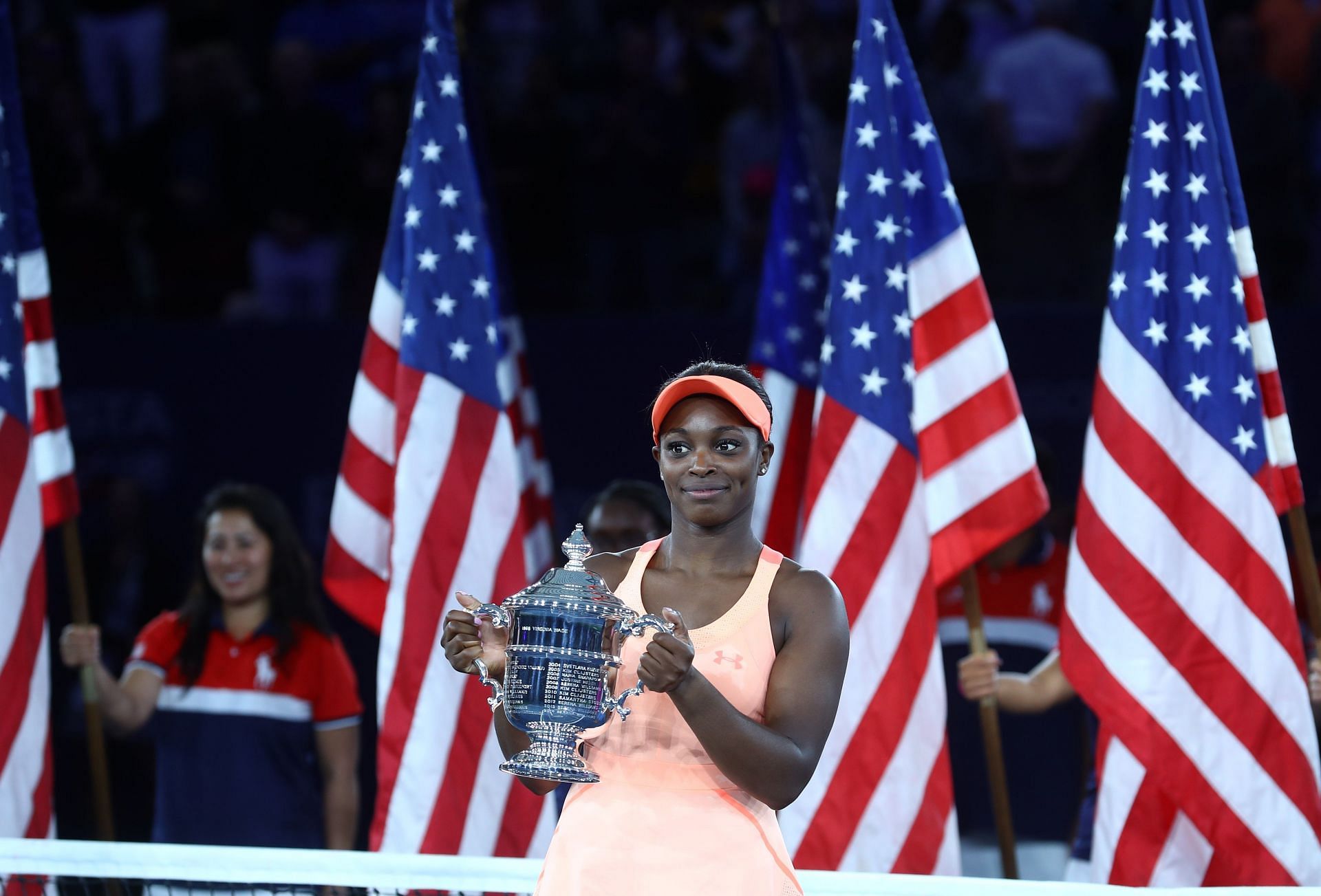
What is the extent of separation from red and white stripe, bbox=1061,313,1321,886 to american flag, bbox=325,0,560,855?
65.8 inches

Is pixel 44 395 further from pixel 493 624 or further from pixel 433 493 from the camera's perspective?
pixel 493 624

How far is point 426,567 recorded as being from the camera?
5.23m

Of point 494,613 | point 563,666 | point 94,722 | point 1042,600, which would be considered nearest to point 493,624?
point 494,613

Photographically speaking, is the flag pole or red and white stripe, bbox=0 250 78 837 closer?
red and white stripe, bbox=0 250 78 837

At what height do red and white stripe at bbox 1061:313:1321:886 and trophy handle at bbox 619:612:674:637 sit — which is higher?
trophy handle at bbox 619:612:674:637

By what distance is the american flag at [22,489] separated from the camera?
5.12 m

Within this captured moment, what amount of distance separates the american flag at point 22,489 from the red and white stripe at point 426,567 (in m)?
0.91

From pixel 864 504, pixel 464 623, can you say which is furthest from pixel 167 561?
pixel 464 623

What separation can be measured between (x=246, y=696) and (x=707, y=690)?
3.05 metres

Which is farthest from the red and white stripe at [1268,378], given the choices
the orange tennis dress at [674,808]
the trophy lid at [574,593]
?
the trophy lid at [574,593]

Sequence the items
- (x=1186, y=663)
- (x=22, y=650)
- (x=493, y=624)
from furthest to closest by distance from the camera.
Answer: (x=22, y=650) < (x=1186, y=663) < (x=493, y=624)

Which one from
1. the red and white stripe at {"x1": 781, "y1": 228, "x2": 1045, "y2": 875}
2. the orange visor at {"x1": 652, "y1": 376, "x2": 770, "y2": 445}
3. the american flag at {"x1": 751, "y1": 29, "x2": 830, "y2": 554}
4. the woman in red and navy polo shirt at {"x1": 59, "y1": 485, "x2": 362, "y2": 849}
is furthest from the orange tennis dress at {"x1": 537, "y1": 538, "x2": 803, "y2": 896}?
the american flag at {"x1": 751, "y1": 29, "x2": 830, "y2": 554}

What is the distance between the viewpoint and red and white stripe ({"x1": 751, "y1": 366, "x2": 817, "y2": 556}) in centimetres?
635

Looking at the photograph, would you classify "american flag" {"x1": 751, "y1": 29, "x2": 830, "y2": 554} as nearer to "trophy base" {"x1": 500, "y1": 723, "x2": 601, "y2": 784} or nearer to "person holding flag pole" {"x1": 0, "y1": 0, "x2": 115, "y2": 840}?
"person holding flag pole" {"x1": 0, "y1": 0, "x2": 115, "y2": 840}
